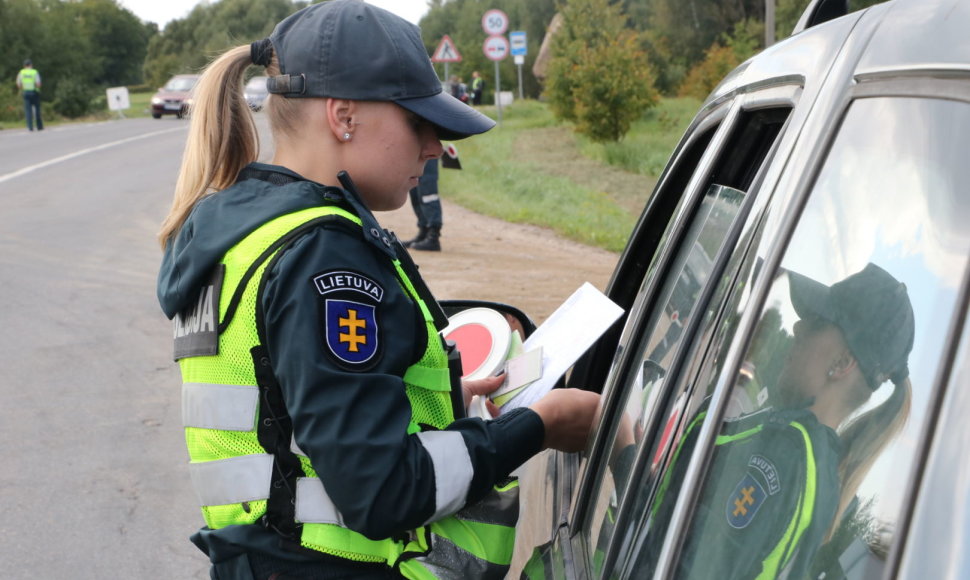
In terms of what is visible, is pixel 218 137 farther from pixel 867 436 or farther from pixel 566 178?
pixel 566 178

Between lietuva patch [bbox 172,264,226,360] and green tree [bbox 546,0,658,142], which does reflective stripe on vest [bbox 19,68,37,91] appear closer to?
green tree [bbox 546,0,658,142]

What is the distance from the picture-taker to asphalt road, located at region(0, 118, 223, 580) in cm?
413

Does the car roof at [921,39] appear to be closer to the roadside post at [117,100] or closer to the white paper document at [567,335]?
the white paper document at [567,335]

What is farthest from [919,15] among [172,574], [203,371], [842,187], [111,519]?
[111,519]

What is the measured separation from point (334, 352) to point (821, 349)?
0.68 m

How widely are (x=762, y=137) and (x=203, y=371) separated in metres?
0.96

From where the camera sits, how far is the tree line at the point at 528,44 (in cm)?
2291

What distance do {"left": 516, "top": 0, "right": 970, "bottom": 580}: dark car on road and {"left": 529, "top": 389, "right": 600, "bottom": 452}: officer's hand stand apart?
120mm

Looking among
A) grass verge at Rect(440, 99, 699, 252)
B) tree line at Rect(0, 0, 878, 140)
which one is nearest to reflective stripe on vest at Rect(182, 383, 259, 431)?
tree line at Rect(0, 0, 878, 140)

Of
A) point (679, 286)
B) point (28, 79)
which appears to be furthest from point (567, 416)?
point (28, 79)

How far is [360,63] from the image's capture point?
1677mm

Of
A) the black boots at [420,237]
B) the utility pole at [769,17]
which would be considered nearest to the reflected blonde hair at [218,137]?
the utility pole at [769,17]

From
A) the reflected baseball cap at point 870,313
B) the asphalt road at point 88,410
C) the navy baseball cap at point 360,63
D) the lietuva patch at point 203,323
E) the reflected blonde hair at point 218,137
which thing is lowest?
the asphalt road at point 88,410

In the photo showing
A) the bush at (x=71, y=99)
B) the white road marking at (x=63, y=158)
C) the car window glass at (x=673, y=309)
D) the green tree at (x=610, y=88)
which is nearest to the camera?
the car window glass at (x=673, y=309)
